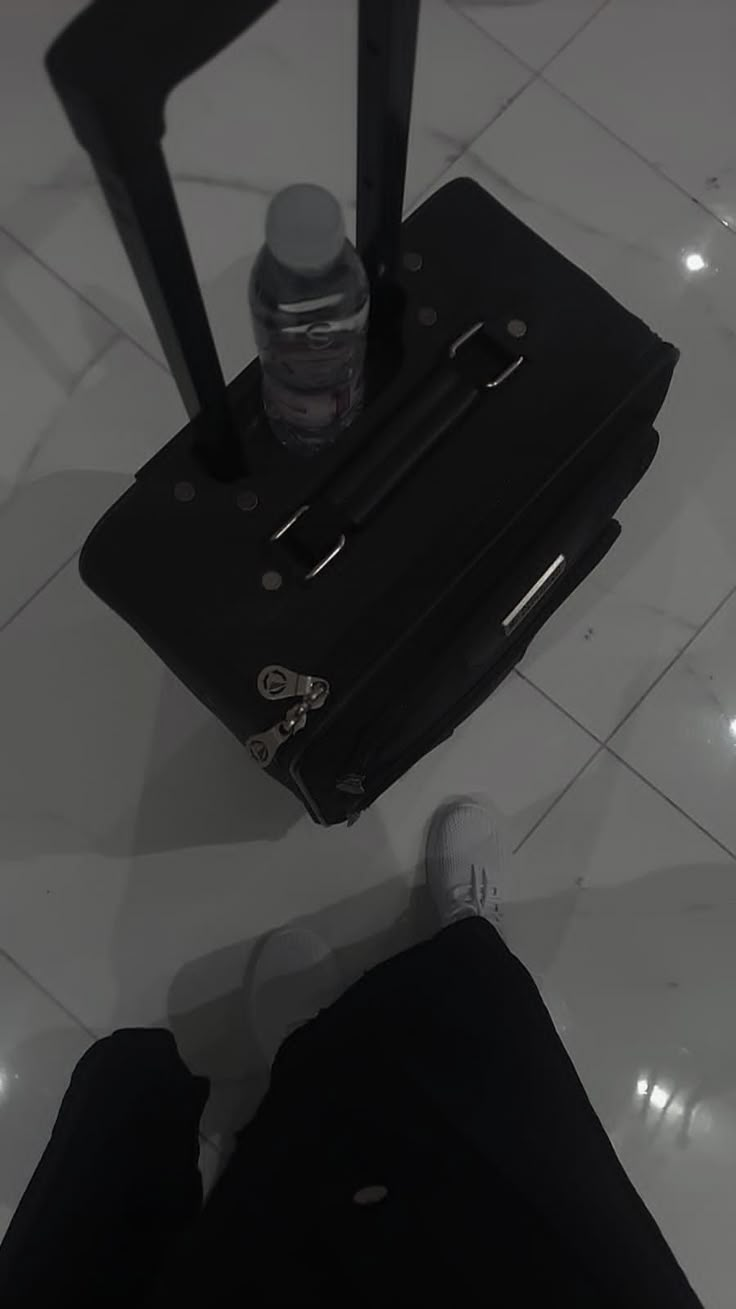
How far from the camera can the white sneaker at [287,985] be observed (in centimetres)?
101

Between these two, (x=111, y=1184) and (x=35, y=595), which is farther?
(x=35, y=595)

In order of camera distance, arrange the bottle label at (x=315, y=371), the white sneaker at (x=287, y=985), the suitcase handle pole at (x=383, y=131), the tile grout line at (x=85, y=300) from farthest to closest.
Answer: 1. the tile grout line at (x=85, y=300)
2. the white sneaker at (x=287, y=985)
3. the bottle label at (x=315, y=371)
4. the suitcase handle pole at (x=383, y=131)

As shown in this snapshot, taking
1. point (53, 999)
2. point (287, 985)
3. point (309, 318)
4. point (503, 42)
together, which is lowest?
point (53, 999)

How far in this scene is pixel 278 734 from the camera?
677 mm

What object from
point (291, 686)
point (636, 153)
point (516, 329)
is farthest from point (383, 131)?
point (636, 153)

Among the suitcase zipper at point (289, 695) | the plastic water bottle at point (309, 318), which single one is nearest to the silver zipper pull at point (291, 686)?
the suitcase zipper at point (289, 695)

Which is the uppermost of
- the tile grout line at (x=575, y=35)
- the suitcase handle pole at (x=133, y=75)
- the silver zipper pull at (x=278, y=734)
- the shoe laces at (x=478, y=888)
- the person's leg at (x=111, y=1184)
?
the tile grout line at (x=575, y=35)

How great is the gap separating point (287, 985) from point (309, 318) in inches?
25.3

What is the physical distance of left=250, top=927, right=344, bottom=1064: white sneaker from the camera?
101 centimetres

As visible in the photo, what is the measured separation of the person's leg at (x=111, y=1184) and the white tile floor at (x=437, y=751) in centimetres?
12

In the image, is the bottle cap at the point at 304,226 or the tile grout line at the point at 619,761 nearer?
the bottle cap at the point at 304,226

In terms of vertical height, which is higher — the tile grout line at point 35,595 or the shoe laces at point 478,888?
the shoe laces at point 478,888

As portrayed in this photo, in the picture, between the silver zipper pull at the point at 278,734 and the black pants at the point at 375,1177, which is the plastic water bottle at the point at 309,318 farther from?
the black pants at the point at 375,1177

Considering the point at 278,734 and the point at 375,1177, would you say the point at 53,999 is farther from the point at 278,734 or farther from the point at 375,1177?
the point at 278,734
